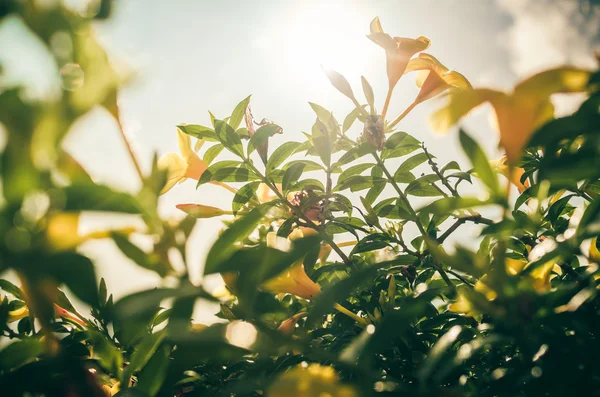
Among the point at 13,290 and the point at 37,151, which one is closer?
the point at 37,151

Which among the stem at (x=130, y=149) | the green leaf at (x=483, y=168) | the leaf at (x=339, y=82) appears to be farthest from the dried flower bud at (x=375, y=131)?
the stem at (x=130, y=149)

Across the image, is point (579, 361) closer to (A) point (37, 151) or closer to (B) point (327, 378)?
(B) point (327, 378)

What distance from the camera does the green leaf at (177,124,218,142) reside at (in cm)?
184

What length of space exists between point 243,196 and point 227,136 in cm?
29

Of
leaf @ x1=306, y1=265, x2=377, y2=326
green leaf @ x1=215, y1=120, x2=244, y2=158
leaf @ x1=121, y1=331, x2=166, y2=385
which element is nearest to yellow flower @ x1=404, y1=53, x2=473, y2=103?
green leaf @ x1=215, y1=120, x2=244, y2=158

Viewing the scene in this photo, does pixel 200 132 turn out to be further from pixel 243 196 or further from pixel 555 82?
pixel 555 82

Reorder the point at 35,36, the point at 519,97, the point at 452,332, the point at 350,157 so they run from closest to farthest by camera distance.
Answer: the point at 35,36, the point at 519,97, the point at 452,332, the point at 350,157

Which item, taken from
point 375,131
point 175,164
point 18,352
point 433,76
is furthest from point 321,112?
point 18,352

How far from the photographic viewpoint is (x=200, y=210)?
172cm

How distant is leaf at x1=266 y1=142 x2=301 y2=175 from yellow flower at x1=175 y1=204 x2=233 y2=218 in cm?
30

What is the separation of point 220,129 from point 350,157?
0.62m

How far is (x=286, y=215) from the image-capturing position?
189cm

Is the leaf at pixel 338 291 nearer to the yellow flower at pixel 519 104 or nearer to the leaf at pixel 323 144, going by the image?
the yellow flower at pixel 519 104

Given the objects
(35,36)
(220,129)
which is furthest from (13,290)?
(35,36)
